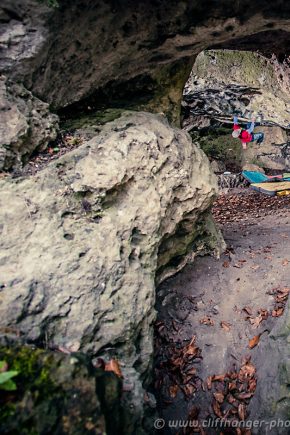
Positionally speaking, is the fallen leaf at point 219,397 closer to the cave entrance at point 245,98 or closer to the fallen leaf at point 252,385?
the fallen leaf at point 252,385

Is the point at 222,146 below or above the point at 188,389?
below

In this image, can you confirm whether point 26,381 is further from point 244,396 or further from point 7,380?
point 244,396

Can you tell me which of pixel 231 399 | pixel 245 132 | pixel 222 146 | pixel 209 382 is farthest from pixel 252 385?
pixel 222 146

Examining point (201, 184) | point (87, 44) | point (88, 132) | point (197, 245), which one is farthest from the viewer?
point (197, 245)

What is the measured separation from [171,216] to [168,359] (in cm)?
184

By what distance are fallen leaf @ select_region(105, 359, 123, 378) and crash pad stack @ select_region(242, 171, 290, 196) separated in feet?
37.0

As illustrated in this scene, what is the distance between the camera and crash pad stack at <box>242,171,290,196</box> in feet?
43.7

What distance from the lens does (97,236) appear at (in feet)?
13.1

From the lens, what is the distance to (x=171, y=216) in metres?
5.02

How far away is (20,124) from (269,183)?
39.5ft

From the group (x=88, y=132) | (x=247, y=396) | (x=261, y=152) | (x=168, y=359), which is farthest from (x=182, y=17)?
(x=261, y=152)

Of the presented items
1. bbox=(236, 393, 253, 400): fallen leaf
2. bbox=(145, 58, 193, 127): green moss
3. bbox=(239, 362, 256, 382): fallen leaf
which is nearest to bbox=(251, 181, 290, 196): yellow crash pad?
bbox=(145, 58, 193, 127): green moss

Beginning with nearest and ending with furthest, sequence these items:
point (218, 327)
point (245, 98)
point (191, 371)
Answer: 1. point (191, 371)
2. point (218, 327)
3. point (245, 98)

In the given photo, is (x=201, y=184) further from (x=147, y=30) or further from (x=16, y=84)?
(x=16, y=84)
